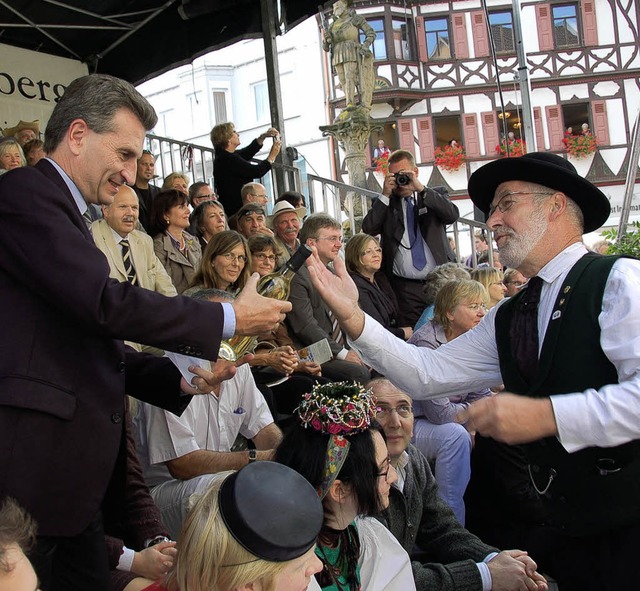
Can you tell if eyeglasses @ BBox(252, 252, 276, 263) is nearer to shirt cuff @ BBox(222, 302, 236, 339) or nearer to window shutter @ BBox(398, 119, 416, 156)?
shirt cuff @ BBox(222, 302, 236, 339)

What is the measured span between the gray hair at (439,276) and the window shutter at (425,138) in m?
21.3

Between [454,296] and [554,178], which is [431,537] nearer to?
[554,178]

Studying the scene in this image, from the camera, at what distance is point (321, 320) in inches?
229

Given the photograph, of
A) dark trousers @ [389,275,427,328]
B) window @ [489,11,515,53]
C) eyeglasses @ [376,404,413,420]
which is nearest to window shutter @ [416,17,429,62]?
window @ [489,11,515,53]

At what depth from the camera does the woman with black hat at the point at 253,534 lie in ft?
5.60

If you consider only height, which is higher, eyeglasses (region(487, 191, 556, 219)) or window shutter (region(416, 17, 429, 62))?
window shutter (region(416, 17, 429, 62))

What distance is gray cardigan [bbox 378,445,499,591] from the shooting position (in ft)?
10.2

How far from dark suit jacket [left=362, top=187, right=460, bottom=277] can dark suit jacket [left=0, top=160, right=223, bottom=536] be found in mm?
5013

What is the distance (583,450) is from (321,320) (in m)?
3.59

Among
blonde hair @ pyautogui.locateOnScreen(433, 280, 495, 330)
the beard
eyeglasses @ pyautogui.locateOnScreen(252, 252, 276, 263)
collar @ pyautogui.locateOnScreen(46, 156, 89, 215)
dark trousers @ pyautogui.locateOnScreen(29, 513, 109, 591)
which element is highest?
eyeglasses @ pyautogui.locateOnScreen(252, 252, 276, 263)

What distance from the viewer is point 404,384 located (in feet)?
9.30

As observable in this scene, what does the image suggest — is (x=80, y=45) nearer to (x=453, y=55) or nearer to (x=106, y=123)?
(x=106, y=123)

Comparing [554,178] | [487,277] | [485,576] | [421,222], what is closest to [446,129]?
[421,222]

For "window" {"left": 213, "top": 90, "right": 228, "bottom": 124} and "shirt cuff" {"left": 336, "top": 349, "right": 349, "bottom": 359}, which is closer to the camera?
"shirt cuff" {"left": 336, "top": 349, "right": 349, "bottom": 359}
